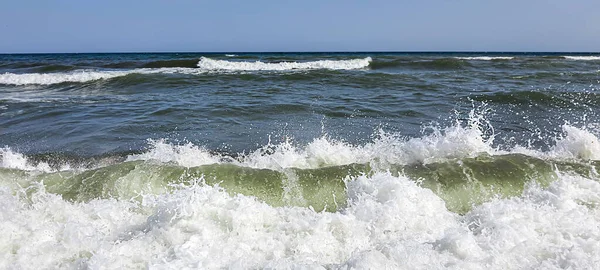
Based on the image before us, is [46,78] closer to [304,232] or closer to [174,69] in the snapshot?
[174,69]

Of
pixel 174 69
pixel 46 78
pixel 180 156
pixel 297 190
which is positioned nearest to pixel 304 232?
pixel 297 190

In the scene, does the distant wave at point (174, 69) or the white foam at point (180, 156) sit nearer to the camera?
the white foam at point (180, 156)

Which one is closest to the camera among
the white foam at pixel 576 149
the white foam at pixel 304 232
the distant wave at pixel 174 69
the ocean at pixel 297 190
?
the white foam at pixel 304 232

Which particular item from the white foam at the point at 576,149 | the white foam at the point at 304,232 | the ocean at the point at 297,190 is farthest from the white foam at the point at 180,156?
the white foam at the point at 576,149

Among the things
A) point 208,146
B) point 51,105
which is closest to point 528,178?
point 208,146

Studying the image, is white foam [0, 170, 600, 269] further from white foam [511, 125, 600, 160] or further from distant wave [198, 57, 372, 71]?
distant wave [198, 57, 372, 71]

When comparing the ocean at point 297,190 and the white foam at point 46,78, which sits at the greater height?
the white foam at point 46,78

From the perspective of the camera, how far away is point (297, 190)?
A: 507 centimetres

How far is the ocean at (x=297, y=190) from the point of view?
3486 millimetres

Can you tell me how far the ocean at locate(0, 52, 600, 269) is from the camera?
137 inches

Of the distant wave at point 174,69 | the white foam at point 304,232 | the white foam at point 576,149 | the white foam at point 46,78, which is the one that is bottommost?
the white foam at point 304,232

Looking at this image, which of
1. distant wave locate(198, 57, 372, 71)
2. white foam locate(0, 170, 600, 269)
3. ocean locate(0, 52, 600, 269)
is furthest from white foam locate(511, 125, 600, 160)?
distant wave locate(198, 57, 372, 71)

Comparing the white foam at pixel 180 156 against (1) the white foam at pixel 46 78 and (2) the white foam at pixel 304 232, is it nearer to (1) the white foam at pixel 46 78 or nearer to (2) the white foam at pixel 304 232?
(2) the white foam at pixel 304 232

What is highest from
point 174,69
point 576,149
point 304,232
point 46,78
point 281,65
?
point 281,65
